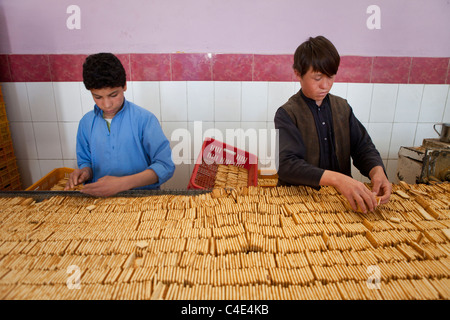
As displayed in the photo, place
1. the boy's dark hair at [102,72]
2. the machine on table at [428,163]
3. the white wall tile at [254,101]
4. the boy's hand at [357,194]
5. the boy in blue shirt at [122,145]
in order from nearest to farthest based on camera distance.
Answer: the boy's hand at [357,194]
the boy's dark hair at [102,72]
the boy in blue shirt at [122,145]
the machine on table at [428,163]
the white wall tile at [254,101]

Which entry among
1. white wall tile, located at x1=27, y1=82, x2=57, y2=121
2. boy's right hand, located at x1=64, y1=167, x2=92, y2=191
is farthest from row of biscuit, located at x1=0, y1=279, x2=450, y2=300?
white wall tile, located at x1=27, y1=82, x2=57, y2=121

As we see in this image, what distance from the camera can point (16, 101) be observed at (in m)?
3.37

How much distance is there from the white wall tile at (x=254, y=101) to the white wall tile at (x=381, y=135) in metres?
1.32

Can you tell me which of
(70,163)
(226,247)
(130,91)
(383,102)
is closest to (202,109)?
(130,91)

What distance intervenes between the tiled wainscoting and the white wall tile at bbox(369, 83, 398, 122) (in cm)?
1

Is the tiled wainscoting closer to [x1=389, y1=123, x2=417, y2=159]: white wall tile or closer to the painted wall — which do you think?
[x1=389, y1=123, x2=417, y2=159]: white wall tile

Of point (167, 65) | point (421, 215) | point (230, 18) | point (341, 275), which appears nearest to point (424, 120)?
point (230, 18)

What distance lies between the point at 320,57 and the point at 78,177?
159 centimetres

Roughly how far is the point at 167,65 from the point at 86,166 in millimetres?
1692

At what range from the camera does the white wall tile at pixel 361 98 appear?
3.37 m

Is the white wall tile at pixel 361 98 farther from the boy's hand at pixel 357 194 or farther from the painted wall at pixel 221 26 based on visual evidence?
the boy's hand at pixel 357 194

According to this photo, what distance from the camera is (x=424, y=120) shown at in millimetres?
3486

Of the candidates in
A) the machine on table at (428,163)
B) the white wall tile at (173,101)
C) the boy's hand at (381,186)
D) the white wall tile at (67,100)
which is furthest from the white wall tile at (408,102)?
the white wall tile at (67,100)

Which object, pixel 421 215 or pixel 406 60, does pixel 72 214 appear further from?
pixel 406 60
